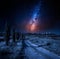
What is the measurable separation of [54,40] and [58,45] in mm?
310

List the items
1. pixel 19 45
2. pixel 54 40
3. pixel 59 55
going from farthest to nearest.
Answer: pixel 19 45
pixel 54 40
pixel 59 55

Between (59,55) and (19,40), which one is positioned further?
(19,40)

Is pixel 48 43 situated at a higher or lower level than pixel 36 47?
higher

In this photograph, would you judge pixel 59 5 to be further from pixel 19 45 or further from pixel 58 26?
pixel 19 45

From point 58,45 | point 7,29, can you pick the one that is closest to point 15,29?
point 7,29

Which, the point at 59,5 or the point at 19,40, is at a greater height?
the point at 59,5

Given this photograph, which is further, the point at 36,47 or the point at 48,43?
the point at 36,47

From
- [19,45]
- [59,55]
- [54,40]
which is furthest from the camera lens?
[19,45]

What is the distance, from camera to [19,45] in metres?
11.3

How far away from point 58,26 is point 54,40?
2.72 ft

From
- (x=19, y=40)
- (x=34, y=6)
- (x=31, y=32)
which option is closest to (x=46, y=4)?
(x=34, y=6)

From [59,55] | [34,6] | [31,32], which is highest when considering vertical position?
[34,6]

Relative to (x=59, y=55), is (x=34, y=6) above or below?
above

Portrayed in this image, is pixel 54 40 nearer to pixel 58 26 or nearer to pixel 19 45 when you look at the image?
pixel 58 26
